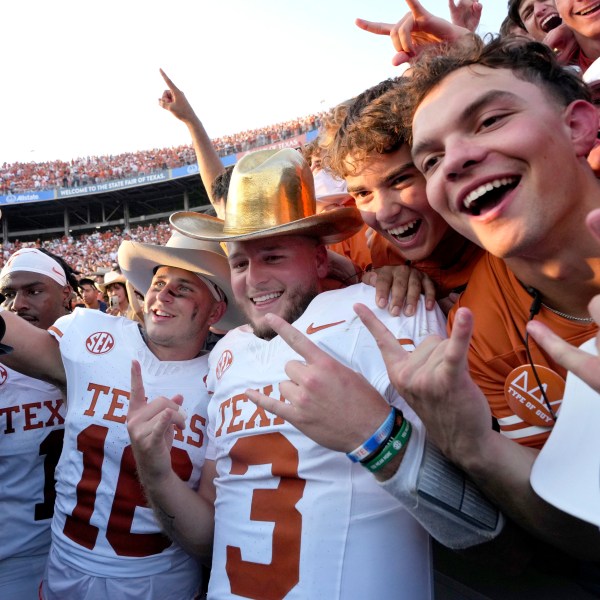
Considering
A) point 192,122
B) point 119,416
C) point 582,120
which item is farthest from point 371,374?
point 192,122

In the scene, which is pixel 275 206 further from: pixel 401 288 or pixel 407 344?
pixel 407 344

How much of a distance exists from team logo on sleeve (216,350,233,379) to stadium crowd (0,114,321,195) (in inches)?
1039

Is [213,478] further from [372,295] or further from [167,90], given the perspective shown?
[167,90]

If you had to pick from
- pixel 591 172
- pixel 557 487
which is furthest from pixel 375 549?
pixel 591 172

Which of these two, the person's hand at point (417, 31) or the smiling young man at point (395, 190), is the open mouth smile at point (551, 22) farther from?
the smiling young man at point (395, 190)

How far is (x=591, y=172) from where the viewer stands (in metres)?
1.42

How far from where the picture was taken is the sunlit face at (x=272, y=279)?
202 cm

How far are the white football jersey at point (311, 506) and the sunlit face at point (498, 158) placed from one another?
43 cm

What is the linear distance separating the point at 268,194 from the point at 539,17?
6.68ft

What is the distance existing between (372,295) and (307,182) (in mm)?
630

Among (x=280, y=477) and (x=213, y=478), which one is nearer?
(x=280, y=477)

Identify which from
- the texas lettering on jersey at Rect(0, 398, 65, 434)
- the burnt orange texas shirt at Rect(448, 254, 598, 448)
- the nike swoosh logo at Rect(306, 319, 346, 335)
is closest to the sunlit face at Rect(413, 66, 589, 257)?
the burnt orange texas shirt at Rect(448, 254, 598, 448)

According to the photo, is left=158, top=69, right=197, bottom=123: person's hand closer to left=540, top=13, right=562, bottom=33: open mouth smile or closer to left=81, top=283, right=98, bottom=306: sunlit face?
left=540, top=13, right=562, bottom=33: open mouth smile

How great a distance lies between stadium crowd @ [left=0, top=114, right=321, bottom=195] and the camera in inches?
1128
